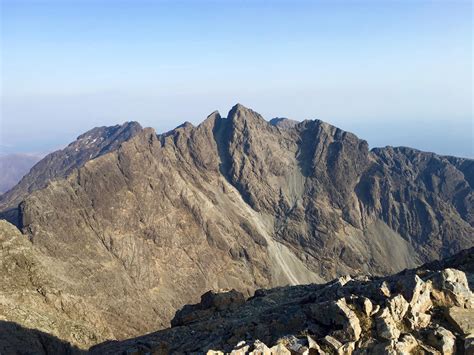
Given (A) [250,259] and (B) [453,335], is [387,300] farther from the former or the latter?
(A) [250,259]

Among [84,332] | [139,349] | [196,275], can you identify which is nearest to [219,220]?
[196,275]

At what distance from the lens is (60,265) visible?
429 feet

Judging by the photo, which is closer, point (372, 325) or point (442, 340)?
point (442, 340)

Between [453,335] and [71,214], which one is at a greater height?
[453,335]

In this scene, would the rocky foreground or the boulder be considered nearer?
the boulder

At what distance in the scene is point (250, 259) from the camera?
7505 inches

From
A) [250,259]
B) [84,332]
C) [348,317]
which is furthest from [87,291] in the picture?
[348,317]

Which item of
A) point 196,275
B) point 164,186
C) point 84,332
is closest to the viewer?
point 84,332

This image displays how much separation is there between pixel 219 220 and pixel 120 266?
57.6 metres

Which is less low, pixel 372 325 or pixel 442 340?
pixel 442 340

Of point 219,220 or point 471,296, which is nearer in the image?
point 471,296

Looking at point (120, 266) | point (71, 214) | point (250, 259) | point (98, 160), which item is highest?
point (98, 160)

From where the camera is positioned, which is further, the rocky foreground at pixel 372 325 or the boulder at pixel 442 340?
the rocky foreground at pixel 372 325

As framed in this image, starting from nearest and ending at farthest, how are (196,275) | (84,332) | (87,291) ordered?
(84,332)
(87,291)
(196,275)
